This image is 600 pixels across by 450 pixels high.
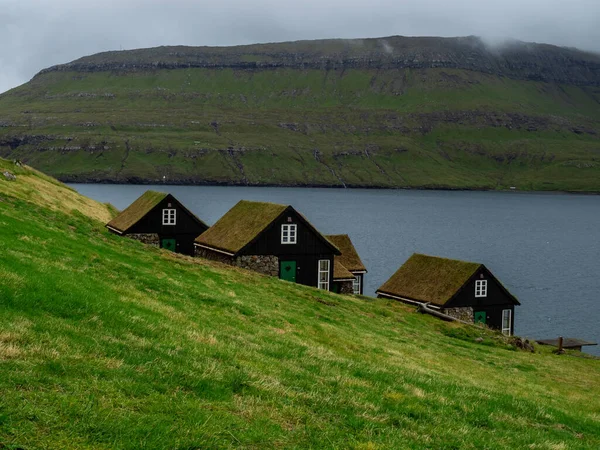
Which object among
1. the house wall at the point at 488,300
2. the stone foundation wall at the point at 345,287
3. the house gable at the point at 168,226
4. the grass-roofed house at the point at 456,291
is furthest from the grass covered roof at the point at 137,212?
the house wall at the point at 488,300

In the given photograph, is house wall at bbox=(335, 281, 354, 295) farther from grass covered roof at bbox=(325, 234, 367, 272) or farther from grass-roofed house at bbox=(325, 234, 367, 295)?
grass covered roof at bbox=(325, 234, 367, 272)

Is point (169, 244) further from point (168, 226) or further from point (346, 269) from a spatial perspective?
point (346, 269)

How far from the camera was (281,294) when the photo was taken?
3981 cm

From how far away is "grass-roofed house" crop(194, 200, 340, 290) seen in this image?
2165 inches

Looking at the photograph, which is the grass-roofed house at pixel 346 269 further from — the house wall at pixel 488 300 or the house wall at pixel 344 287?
the house wall at pixel 488 300

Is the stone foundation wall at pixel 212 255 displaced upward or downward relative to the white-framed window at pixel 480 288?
Answer: upward

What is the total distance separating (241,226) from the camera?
57.7 meters

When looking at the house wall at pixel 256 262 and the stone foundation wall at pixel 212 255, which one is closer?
the house wall at pixel 256 262

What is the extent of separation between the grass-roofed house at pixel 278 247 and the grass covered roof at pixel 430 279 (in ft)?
22.5

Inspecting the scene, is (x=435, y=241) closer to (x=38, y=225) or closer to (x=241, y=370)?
(x=38, y=225)

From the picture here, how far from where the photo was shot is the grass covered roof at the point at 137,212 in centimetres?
6425

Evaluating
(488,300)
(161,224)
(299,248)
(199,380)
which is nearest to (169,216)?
(161,224)

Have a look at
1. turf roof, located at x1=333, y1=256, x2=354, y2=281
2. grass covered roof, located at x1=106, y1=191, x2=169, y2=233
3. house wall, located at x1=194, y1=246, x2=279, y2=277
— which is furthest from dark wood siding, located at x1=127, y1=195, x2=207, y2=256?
turf roof, located at x1=333, y1=256, x2=354, y2=281

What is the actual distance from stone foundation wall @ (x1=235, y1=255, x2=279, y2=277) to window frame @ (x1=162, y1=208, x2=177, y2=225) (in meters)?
13.9
